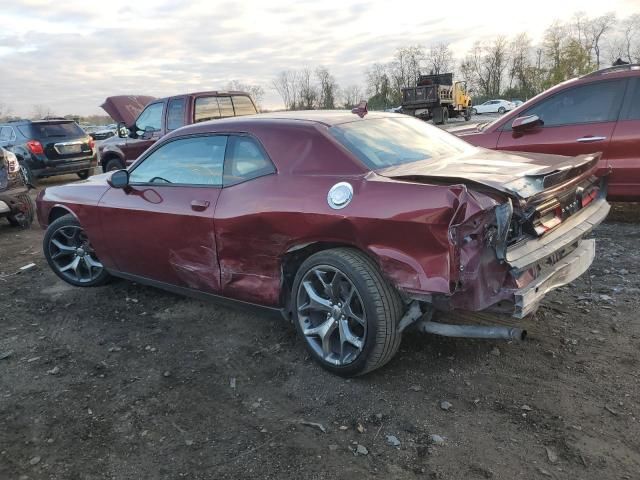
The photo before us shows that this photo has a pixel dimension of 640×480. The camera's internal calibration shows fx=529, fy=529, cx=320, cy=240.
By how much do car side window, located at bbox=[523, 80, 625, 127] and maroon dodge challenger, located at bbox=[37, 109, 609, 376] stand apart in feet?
7.75

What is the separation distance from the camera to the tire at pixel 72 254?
491 centimetres

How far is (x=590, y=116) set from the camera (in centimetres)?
575

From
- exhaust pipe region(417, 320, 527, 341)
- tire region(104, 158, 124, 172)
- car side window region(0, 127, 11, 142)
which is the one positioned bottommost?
exhaust pipe region(417, 320, 527, 341)

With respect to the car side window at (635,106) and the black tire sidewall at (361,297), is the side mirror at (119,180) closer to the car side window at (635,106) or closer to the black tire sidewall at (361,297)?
the black tire sidewall at (361,297)

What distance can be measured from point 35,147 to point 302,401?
11.6 metres

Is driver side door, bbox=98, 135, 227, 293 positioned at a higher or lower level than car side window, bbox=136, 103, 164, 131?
lower

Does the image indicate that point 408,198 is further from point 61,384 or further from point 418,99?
point 418,99

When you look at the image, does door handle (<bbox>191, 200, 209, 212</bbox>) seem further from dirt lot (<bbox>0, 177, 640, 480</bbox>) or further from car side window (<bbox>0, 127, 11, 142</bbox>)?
car side window (<bbox>0, 127, 11, 142</bbox>)

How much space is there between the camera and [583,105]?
Result: 5797 mm

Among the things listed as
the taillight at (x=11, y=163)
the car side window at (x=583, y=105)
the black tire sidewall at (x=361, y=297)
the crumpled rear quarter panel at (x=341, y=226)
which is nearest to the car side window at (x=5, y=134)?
the taillight at (x=11, y=163)

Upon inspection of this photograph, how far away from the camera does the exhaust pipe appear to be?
2730 millimetres

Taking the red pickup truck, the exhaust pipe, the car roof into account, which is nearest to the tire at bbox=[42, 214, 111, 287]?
the car roof

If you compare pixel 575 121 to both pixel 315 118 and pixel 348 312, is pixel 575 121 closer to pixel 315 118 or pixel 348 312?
pixel 315 118

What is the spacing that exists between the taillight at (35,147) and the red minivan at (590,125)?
1019 cm
